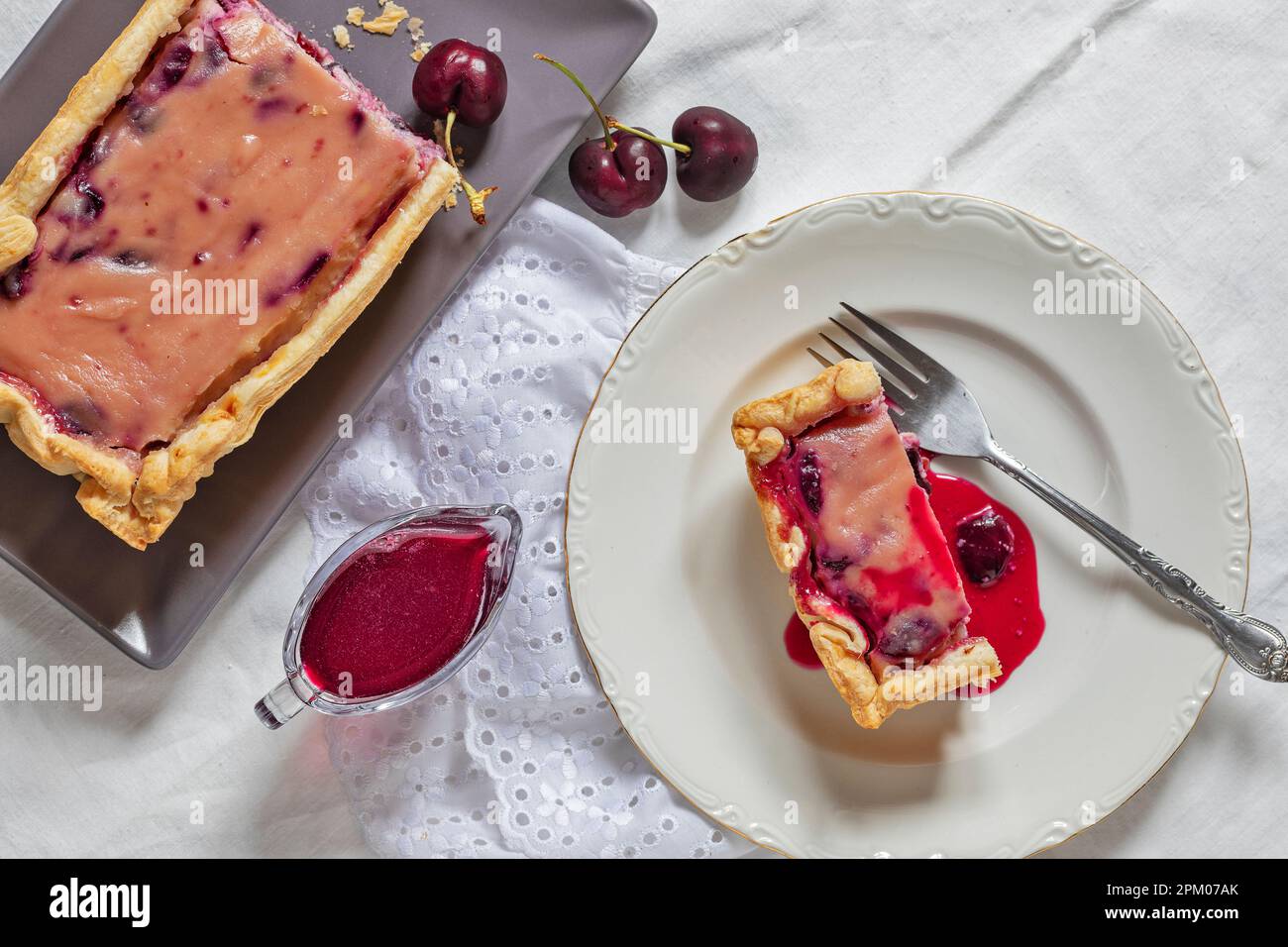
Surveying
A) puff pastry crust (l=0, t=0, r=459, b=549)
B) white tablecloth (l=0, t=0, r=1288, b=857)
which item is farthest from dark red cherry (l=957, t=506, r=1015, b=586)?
puff pastry crust (l=0, t=0, r=459, b=549)

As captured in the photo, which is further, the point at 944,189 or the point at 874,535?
the point at 944,189

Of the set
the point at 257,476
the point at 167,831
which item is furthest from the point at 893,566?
the point at 167,831

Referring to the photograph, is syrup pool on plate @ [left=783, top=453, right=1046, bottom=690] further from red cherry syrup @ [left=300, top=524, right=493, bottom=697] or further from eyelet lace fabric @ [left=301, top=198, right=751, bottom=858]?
red cherry syrup @ [left=300, top=524, right=493, bottom=697]

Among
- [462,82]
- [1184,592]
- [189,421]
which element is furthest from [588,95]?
[1184,592]

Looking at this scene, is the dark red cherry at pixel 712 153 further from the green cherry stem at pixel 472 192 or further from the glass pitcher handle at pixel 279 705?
the glass pitcher handle at pixel 279 705

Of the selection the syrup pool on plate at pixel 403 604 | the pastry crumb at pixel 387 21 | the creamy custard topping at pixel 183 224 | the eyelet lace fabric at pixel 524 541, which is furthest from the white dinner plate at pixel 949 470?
the pastry crumb at pixel 387 21

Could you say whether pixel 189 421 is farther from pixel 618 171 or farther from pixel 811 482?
pixel 811 482

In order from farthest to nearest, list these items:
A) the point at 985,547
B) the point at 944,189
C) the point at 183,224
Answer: the point at 944,189, the point at 985,547, the point at 183,224
